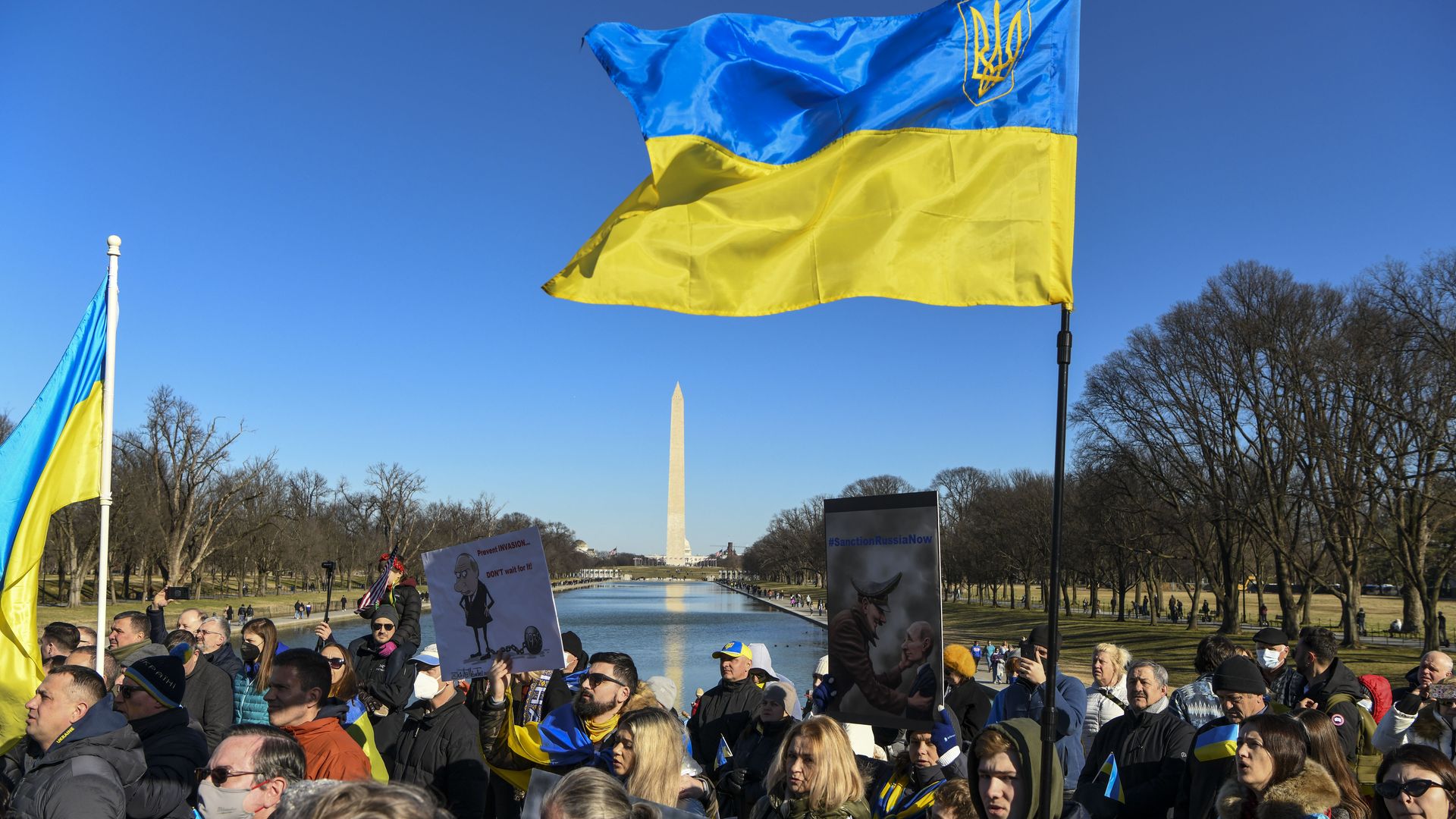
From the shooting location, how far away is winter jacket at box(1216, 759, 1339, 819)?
4.36m

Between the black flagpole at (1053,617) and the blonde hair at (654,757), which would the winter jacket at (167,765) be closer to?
the blonde hair at (654,757)

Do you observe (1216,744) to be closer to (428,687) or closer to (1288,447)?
(428,687)

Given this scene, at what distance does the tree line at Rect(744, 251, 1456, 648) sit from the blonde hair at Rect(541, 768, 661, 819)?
25695 mm

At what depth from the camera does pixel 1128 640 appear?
4447cm

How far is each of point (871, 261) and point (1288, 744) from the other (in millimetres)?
2972

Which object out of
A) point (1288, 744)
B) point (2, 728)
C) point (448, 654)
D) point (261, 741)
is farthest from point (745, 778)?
point (2, 728)

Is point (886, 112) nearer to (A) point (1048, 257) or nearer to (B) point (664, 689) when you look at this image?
(A) point (1048, 257)

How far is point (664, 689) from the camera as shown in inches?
283

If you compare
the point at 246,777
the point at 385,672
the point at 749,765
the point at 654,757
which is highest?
the point at 246,777

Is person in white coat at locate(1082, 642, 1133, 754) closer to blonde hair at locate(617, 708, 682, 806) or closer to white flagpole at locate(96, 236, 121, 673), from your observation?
blonde hair at locate(617, 708, 682, 806)

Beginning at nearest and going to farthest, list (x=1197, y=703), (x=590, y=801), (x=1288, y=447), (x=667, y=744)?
(x=590, y=801) < (x=667, y=744) < (x=1197, y=703) < (x=1288, y=447)

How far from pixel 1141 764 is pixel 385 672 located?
20.4 feet

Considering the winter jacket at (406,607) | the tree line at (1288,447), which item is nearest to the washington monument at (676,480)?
the tree line at (1288,447)

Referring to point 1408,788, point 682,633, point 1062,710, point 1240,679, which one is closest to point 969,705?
point 1062,710
